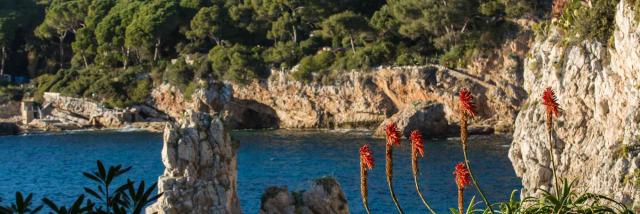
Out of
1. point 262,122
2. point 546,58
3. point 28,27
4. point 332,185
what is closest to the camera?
point 332,185

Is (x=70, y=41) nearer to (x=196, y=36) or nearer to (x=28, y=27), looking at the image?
(x=28, y=27)

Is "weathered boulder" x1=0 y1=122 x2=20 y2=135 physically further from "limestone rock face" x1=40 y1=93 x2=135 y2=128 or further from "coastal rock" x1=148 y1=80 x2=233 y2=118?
"coastal rock" x1=148 y1=80 x2=233 y2=118

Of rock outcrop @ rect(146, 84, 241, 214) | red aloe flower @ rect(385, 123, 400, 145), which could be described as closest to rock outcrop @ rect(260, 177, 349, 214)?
rock outcrop @ rect(146, 84, 241, 214)

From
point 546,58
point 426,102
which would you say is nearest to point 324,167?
point 426,102

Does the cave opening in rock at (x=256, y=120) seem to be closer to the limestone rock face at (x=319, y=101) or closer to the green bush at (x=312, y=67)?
the limestone rock face at (x=319, y=101)

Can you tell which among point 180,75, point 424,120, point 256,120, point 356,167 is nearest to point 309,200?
point 356,167

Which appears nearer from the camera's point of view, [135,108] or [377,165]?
[377,165]

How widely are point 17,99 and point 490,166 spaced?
54.2m

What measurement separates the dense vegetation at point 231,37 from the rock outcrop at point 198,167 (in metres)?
45.3

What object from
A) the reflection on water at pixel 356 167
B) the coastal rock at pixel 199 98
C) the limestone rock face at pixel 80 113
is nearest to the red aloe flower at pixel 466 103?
the reflection on water at pixel 356 167

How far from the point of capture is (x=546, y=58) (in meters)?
35.3

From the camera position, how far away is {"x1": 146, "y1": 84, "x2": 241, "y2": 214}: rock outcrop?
29062 mm

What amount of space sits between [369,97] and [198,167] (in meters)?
49.2

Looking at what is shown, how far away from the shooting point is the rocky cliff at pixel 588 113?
29.9 metres
